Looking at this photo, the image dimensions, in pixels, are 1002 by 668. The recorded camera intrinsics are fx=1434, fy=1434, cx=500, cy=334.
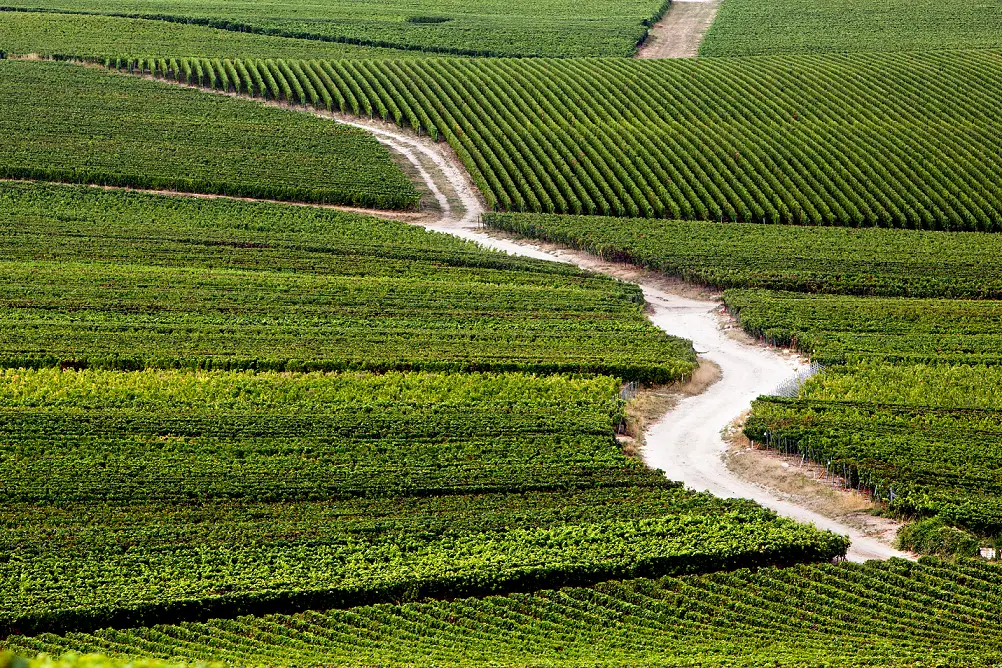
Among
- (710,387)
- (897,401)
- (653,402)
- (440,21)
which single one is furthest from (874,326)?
(440,21)

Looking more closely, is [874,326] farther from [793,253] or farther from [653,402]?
[653,402]

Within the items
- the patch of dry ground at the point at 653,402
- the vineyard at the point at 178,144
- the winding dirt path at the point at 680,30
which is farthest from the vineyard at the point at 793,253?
the winding dirt path at the point at 680,30

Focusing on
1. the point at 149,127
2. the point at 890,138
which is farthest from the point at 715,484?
the point at 149,127

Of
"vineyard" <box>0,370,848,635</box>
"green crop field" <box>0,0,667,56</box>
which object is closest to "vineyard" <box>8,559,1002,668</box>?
"vineyard" <box>0,370,848,635</box>

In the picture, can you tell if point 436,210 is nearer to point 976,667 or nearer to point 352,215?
point 352,215

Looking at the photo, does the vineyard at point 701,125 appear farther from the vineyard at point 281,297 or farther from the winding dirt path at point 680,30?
the vineyard at point 281,297

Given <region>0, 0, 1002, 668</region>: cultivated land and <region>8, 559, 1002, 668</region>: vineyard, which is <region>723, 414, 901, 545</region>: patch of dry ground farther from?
<region>8, 559, 1002, 668</region>: vineyard
